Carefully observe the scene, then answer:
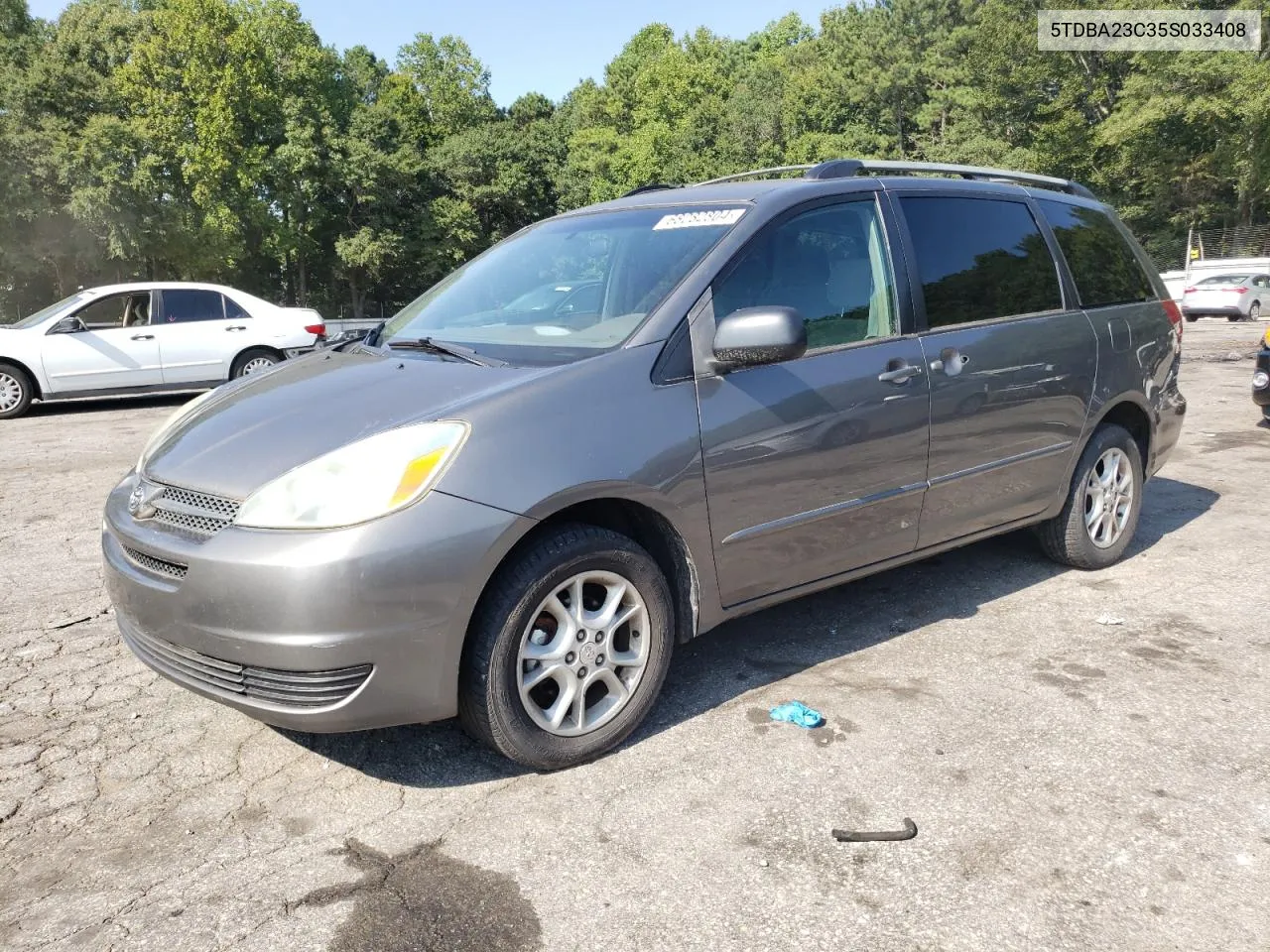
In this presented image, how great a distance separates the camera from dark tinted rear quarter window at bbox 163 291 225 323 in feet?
40.1

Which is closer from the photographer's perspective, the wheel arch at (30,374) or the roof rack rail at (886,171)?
the roof rack rail at (886,171)

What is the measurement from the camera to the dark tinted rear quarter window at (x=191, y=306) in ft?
40.1

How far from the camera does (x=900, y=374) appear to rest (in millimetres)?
3727

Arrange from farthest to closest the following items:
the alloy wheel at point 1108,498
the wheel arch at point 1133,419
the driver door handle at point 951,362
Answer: the alloy wheel at point 1108,498 < the wheel arch at point 1133,419 < the driver door handle at point 951,362

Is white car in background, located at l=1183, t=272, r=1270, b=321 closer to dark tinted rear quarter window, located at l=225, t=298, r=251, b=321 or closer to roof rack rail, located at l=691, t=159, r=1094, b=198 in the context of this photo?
dark tinted rear quarter window, located at l=225, t=298, r=251, b=321

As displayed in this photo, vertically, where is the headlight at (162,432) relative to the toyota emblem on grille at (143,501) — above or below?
above

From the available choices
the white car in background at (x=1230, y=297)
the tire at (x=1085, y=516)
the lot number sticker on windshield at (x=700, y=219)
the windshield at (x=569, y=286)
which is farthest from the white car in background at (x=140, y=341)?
the white car in background at (x=1230, y=297)

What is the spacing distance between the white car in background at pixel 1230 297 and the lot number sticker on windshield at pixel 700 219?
1114 inches

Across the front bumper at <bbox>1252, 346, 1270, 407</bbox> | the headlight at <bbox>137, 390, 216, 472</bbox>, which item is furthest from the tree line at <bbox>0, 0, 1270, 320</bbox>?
the headlight at <bbox>137, 390, 216, 472</bbox>

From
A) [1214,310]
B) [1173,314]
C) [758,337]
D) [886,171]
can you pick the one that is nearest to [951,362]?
[886,171]

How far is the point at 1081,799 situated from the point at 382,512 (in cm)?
214

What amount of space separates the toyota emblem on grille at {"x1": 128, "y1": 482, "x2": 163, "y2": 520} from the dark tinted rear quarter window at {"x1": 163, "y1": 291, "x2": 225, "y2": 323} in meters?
10.2

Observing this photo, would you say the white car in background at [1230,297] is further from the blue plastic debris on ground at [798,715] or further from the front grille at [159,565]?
the front grille at [159,565]

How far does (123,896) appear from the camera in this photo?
240 cm
